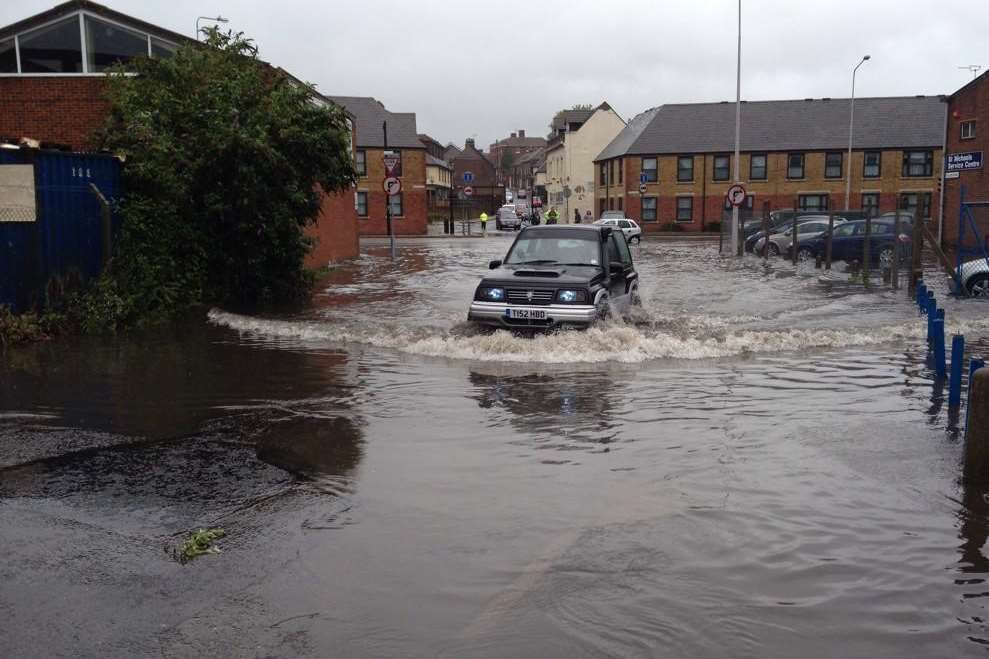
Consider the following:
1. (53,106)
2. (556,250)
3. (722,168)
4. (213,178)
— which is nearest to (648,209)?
(722,168)

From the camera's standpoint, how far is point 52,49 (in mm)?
20531

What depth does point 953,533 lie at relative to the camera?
5324 millimetres

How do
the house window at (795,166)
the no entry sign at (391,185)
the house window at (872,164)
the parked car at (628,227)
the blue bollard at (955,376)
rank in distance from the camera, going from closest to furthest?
the blue bollard at (955,376)
the no entry sign at (391,185)
the parked car at (628,227)
the house window at (872,164)
the house window at (795,166)

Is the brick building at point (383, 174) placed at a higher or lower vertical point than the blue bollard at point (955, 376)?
higher

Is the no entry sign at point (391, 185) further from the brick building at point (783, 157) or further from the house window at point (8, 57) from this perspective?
the brick building at point (783, 157)

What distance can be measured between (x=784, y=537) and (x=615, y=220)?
44.7 metres

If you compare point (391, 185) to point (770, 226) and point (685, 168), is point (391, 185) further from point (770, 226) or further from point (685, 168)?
point (685, 168)

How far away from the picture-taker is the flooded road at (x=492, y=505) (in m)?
4.15

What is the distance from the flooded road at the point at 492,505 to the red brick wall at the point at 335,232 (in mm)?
14424

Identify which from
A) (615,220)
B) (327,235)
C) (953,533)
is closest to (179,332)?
(953,533)

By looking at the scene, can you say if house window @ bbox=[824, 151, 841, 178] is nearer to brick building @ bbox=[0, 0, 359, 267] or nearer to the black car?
brick building @ bbox=[0, 0, 359, 267]

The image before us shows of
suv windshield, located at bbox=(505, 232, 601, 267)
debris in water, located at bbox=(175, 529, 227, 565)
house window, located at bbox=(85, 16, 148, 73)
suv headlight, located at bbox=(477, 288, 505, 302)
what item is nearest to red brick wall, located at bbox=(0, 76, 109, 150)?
house window, located at bbox=(85, 16, 148, 73)

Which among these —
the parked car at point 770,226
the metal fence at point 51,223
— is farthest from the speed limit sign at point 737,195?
the metal fence at point 51,223

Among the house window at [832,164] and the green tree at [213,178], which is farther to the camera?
the house window at [832,164]
